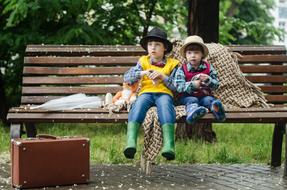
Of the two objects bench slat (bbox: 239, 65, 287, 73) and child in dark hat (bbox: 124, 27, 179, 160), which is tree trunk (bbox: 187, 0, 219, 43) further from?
child in dark hat (bbox: 124, 27, 179, 160)

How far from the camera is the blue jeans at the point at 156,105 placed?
18.0ft

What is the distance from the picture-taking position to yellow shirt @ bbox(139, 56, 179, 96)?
5.86 metres

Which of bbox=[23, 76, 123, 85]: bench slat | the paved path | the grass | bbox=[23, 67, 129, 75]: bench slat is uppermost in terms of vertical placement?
bbox=[23, 67, 129, 75]: bench slat

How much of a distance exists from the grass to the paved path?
15.8 inches

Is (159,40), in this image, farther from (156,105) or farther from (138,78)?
(156,105)

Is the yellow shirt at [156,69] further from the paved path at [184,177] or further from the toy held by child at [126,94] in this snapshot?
the paved path at [184,177]

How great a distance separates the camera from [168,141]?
17.7 ft

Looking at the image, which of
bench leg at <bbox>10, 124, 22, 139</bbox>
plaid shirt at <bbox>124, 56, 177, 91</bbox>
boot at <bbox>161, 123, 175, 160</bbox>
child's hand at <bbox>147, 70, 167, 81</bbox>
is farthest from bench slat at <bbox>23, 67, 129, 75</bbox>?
boot at <bbox>161, 123, 175, 160</bbox>

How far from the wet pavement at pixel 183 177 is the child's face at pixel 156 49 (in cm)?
112

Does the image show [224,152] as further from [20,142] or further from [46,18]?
[46,18]

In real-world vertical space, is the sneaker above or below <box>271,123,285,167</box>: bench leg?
above

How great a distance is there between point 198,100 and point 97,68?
1.30m

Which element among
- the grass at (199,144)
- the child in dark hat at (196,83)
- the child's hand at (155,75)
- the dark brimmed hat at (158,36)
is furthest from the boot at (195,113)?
the grass at (199,144)

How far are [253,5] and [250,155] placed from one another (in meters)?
18.3
